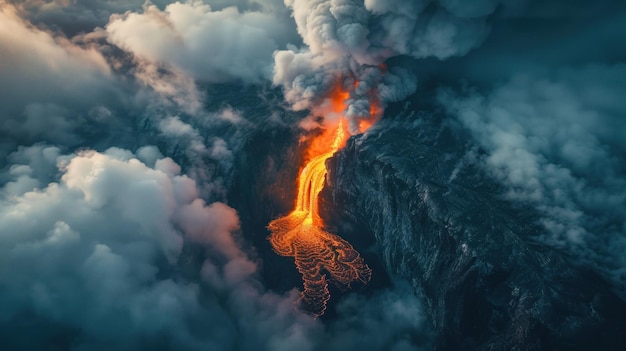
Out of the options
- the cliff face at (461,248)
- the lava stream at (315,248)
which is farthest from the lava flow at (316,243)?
the cliff face at (461,248)

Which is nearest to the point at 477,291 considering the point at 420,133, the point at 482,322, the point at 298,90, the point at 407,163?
the point at 482,322

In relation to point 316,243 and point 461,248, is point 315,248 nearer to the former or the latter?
point 316,243

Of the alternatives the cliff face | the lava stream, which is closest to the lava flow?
the lava stream

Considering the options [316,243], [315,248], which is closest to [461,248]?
[315,248]

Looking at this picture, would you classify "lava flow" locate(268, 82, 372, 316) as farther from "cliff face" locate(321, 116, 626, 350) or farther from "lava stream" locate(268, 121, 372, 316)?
"cliff face" locate(321, 116, 626, 350)

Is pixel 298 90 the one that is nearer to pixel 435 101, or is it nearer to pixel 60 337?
pixel 435 101

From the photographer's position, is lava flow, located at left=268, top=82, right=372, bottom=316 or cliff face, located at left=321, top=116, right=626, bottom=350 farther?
lava flow, located at left=268, top=82, right=372, bottom=316
